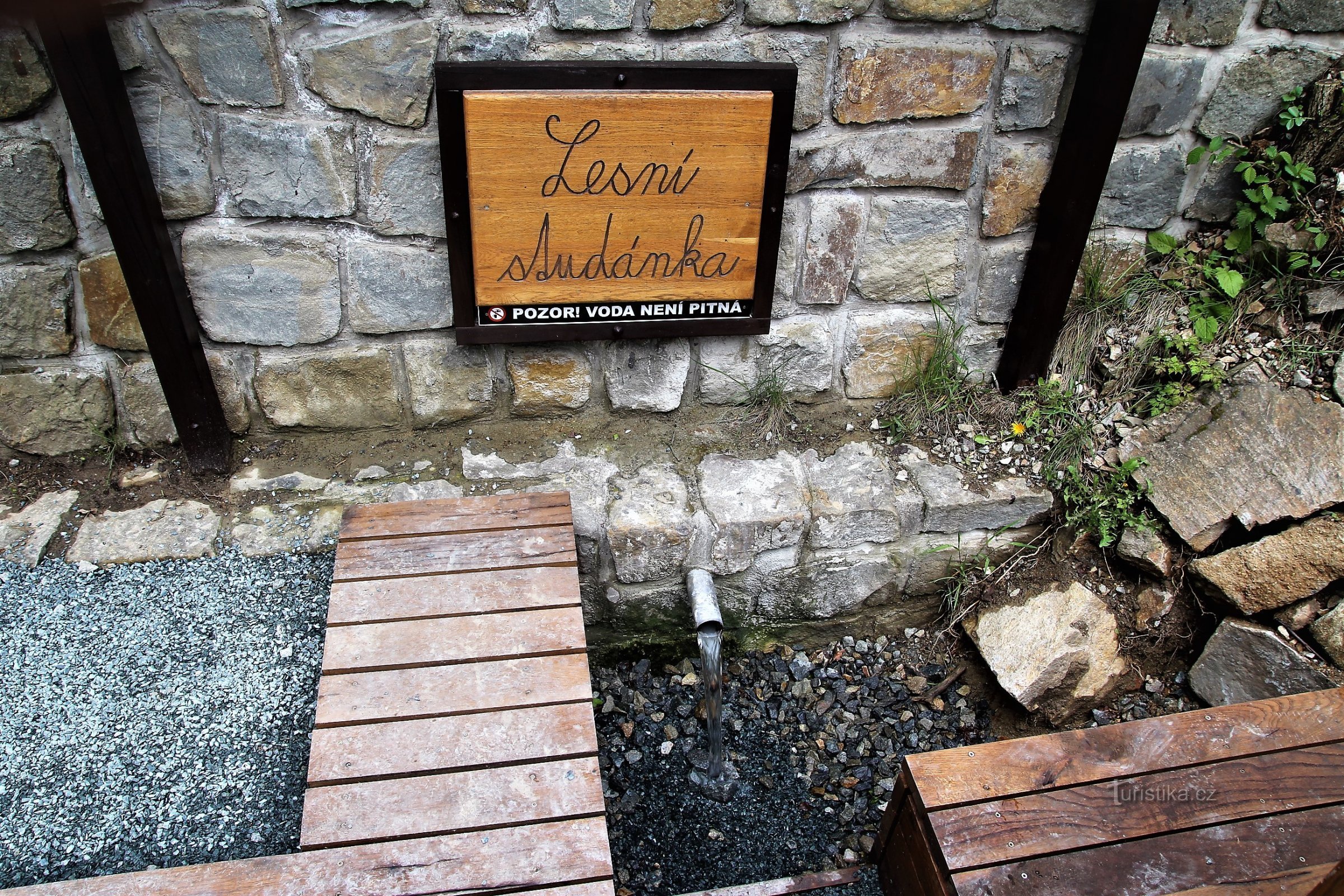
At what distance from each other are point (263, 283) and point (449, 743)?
1304mm

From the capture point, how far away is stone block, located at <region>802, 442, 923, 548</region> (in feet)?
8.41

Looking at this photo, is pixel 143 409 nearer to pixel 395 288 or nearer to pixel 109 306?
pixel 109 306

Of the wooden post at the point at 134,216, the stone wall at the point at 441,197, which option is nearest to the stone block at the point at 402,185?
the stone wall at the point at 441,197

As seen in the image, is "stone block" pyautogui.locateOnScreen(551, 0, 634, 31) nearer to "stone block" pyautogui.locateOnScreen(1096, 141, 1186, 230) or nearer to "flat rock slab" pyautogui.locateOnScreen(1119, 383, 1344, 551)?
"stone block" pyautogui.locateOnScreen(1096, 141, 1186, 230)

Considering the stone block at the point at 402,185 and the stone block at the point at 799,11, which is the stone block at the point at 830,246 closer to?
the stone block at the point at 799,11

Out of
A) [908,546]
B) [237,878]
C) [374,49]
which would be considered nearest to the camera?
[237,878]

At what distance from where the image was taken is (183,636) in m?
2.12

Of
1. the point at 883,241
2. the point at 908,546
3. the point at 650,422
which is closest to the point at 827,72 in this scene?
the point at 883,241

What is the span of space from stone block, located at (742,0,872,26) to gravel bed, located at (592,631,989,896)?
1739 mm

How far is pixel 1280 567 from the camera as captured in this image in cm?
244

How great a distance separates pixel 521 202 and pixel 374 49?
0.47 metres

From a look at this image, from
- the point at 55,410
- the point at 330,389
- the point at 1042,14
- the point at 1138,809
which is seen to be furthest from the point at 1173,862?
the point at 55,410

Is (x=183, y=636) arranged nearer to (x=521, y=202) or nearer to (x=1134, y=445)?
(x=521, y=202)

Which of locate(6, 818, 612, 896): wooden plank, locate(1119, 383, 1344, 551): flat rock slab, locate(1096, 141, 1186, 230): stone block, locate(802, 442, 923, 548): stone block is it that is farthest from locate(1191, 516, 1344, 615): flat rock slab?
locate(6, 818, 612, 896): wooden plank
